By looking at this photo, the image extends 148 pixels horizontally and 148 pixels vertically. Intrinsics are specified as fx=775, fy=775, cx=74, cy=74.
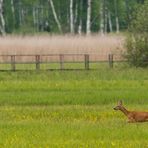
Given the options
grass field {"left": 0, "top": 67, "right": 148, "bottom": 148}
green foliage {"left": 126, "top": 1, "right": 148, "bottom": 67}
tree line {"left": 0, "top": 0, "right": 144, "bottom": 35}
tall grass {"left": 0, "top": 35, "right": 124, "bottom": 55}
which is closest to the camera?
grass field {"left": 0, "top": 67, "right": 148, "bottom": 148}

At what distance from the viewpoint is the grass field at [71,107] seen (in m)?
15.8

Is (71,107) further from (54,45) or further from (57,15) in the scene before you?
(57,15)

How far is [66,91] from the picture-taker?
94.6ft

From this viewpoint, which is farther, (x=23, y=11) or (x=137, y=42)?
(x=23, y=11)

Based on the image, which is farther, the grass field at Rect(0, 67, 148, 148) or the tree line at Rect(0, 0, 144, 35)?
the tree line at Rect(0, 0, 144, 35)

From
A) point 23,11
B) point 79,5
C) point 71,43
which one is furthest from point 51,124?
point 23,11

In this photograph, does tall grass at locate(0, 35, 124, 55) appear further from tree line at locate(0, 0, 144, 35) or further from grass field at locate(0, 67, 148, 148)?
tree line at locate(0, 0, 144, 35)

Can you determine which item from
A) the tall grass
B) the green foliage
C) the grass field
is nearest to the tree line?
the tall grass

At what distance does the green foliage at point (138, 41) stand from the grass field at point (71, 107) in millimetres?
2133

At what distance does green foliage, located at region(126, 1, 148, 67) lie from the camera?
4278 centimetres

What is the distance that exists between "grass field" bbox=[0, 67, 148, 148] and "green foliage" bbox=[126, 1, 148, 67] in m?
2.13

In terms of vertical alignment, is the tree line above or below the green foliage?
below

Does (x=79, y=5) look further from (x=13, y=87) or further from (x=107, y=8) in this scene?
(x=13, y=87)

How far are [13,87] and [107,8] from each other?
56.1 metres
